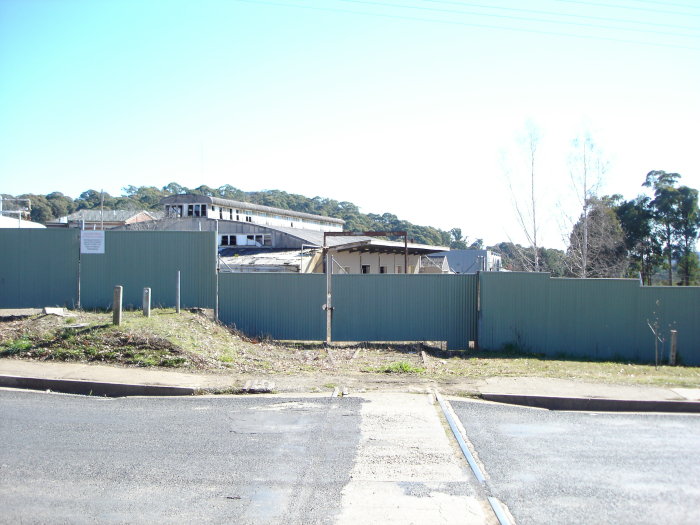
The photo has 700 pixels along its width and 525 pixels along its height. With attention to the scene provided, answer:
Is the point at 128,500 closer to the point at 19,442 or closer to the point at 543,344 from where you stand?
the point at 19,442

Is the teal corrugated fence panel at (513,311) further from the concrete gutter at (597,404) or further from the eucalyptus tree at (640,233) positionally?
the eucalyptus tree at (640,233)

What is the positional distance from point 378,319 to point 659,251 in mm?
36004

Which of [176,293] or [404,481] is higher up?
[176,293]

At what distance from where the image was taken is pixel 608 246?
1417 inches

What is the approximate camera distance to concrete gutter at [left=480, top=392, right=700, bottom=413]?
9.46 metres

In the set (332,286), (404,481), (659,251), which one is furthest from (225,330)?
(659,251)

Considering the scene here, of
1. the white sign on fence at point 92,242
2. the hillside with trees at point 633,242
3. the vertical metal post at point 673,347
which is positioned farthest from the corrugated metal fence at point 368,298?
the hillside with trees at point 633,242

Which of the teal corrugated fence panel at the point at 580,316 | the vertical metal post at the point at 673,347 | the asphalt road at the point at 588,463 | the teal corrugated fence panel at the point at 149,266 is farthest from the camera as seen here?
the teal corrugated fence panel at the point at 149,266

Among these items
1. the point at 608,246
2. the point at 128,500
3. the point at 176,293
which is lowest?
the point at 128,500

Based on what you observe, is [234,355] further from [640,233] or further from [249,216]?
[249,216]

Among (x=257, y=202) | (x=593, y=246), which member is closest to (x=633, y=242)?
(x=593, y=246)

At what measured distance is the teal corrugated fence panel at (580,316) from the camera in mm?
15469

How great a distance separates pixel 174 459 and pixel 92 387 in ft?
13.8

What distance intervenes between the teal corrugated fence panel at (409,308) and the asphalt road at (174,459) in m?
6.43
